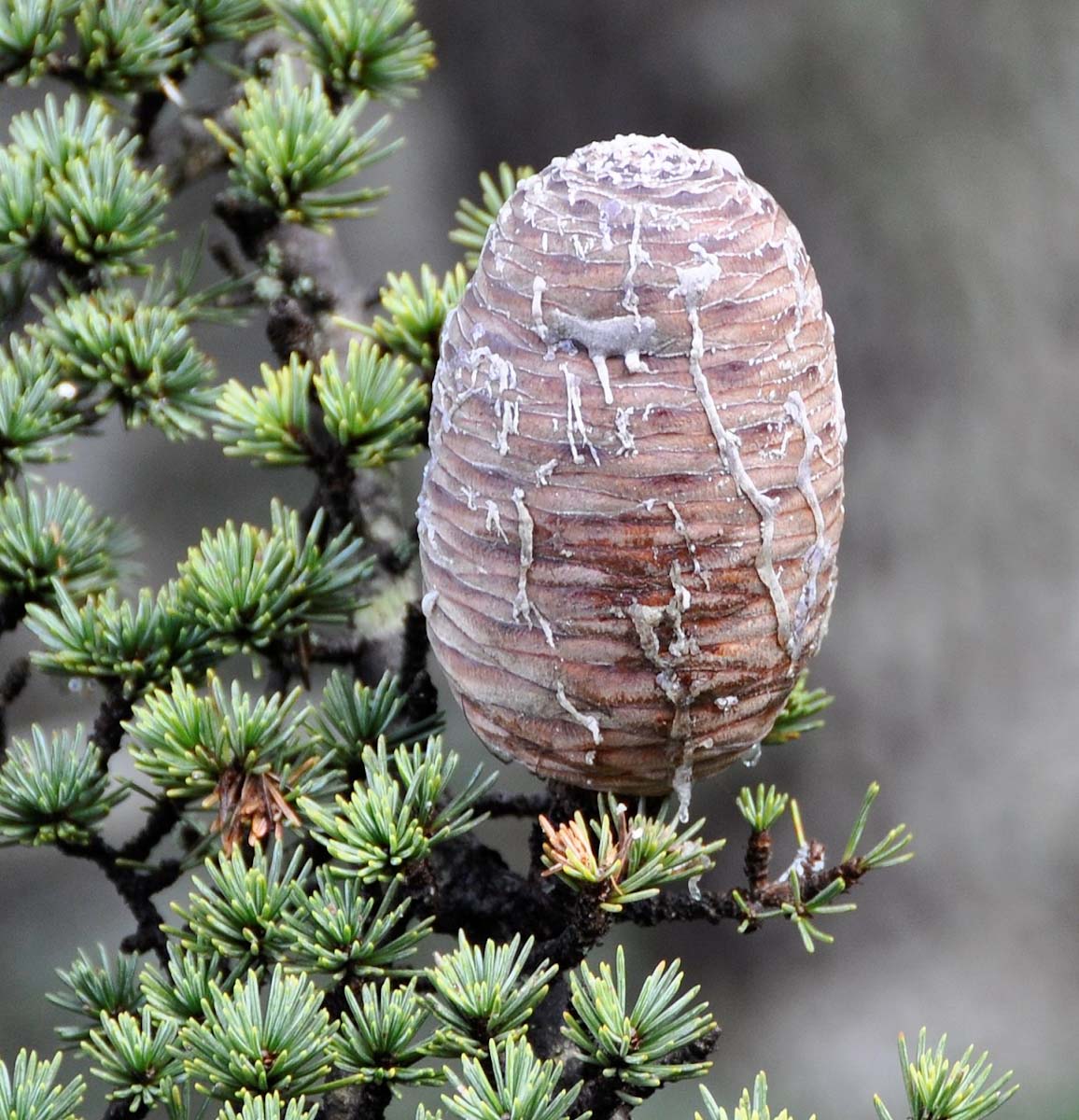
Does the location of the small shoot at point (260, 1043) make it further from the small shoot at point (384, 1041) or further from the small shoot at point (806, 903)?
the small shoot at point (806, 903)

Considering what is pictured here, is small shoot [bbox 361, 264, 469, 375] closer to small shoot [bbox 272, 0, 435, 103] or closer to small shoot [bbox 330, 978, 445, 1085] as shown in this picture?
small shoot [bbox 272, 0, 435, 103]

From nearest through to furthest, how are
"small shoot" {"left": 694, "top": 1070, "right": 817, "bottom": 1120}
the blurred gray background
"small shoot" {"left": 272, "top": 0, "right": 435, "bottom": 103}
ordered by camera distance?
"small shoot" {"left": 694, "top": 1070, "right": 817, "bottom": 1120} → "small shoot" {"left": 272, "top": 0, "right": 435, "bottom": 103} → the blurred gray background

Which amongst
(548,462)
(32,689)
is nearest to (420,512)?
(548,462)

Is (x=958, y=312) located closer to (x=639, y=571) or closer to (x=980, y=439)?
(x=980, y=439)

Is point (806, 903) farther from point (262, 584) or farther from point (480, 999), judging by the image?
point (262, 584)

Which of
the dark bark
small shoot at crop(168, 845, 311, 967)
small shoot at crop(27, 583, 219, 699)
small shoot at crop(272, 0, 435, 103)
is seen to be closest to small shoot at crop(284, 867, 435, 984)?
small shoot at crop(168, 845, 311, 967)

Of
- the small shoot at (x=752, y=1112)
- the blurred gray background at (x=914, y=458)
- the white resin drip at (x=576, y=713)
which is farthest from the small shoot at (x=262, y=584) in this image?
the blurred gray background at (x=914, y=458)
